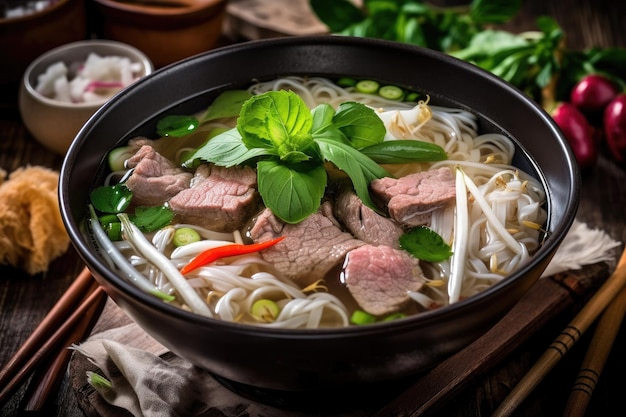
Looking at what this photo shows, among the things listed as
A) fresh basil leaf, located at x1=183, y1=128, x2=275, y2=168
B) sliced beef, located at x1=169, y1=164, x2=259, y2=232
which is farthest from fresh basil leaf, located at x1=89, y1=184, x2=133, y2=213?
fresh basil leaf, located at x1=183, y1=128, x2=275, y2=168

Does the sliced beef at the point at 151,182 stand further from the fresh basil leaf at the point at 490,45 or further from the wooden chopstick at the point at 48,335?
the fresh basil leaf at the point at 490,45

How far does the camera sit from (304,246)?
2764 mm

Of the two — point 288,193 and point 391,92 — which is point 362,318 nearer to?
point 288,193

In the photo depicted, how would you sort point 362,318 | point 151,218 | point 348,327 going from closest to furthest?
1. point 348,327
2. point 362,318
3. point 151,218

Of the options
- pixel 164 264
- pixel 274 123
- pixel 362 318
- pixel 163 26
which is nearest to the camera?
pixel 362 318

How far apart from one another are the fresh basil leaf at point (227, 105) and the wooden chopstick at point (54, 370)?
3.02ft

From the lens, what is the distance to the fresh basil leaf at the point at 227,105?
3436 mm

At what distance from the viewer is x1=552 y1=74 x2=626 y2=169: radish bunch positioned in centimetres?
441

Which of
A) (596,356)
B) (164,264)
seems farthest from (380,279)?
(596,356)

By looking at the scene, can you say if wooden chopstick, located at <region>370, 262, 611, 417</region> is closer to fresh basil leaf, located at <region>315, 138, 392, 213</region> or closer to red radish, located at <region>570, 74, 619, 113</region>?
fresh basil leaf, located at <region>315, 138, 392, 213</region>

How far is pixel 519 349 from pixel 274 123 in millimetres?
1440

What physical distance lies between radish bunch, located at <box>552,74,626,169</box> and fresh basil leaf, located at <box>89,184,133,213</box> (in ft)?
8.22

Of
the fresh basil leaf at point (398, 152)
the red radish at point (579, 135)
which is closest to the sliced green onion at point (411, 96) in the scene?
the fresh basil leaf at point (398, 152)

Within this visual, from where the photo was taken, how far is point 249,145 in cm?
291
